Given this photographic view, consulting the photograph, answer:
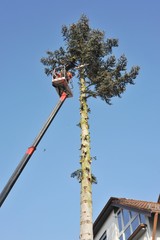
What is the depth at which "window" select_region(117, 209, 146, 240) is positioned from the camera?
14712 mm

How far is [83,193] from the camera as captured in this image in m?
9.43

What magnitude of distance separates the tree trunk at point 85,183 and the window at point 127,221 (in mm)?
5691

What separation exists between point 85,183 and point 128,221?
290 inches

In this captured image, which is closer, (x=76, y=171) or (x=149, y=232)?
(x=76, y=171)

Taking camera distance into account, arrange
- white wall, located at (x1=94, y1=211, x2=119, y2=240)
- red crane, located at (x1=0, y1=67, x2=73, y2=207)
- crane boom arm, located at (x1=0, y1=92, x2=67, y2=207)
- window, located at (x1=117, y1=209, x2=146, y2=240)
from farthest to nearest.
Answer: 1. white wall, located at (x1=94, y1=211, x2=119, y2=240)
2. window, located at (x1=117, y1=209, x2=146, y2=240)
3. red crane, located at (x1=0, y1=67, x2=73, y2=207)
4. crane boom arm, located at (x1=0, y1=92, x2=67, y2=207)

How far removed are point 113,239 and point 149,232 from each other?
13.5 feet

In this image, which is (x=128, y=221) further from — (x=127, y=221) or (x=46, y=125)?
(x=46, y=125)

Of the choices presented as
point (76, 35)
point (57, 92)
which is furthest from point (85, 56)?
point (57, 92)

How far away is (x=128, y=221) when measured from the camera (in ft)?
51.9

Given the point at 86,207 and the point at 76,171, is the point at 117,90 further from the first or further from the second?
the point at 86,207

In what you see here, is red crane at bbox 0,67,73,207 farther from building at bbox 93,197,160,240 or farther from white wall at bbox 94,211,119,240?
white wall at bbox 94,211,119,240

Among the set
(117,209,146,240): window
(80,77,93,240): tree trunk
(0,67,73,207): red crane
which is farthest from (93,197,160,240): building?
(0,67,73,207): red crane

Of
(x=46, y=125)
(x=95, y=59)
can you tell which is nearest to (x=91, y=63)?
(x=95, y=59)

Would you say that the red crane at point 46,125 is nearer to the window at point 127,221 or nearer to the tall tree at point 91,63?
the tall tree at point 91,63
